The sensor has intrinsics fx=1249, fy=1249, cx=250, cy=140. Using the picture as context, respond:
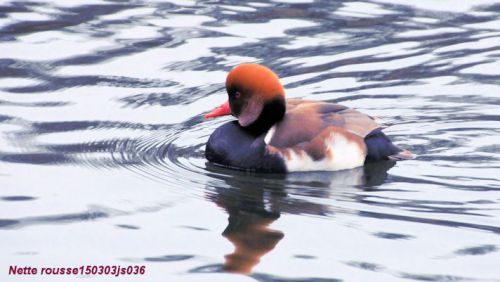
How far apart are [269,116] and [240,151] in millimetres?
290

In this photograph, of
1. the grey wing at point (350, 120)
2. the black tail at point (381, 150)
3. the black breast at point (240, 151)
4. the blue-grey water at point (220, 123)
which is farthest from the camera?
the black tail at point (381, 150)

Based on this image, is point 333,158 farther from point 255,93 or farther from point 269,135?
point 255,93

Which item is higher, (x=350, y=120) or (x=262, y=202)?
(x=350, y=120)

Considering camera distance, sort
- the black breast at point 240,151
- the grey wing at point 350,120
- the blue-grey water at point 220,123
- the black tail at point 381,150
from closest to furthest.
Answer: the blue-grey water at point 220,123 < the black breast at point 240,151 < the grey wing at point 350,120 < the black tail at point 381,150

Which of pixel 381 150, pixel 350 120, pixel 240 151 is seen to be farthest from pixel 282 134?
pixel 381 150

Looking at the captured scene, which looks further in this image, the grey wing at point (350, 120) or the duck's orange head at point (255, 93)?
the grey wing at point (350, 120)

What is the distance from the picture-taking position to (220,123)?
929cm

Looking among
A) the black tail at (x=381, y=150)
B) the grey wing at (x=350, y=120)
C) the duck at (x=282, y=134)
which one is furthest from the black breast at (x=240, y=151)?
the black tail at (x=381, y=150)

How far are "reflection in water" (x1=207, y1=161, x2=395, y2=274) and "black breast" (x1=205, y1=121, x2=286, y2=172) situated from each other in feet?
0.22

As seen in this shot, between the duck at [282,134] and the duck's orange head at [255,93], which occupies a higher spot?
the duck's orange head at [255,93]

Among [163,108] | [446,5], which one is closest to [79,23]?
[163,108]

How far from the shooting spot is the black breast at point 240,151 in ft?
25.9

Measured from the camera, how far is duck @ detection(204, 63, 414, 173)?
26.0 ft

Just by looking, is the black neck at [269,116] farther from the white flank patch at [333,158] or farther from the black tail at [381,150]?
the black tail at [381,150]
